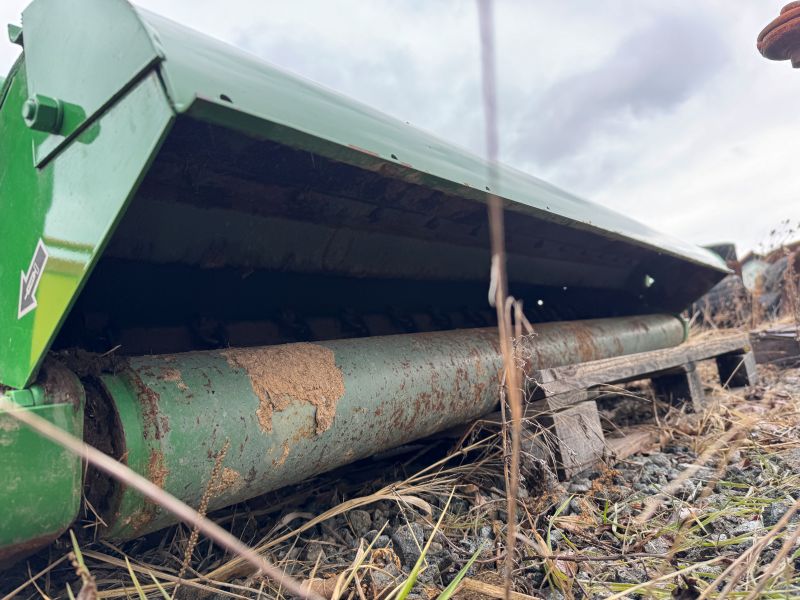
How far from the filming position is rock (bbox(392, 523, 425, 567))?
1.14m

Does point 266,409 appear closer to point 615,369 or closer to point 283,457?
point 283,457

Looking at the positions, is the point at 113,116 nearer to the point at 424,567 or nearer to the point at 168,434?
the point at 168,434

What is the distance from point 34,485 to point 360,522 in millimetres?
718

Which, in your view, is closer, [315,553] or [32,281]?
[32,281]

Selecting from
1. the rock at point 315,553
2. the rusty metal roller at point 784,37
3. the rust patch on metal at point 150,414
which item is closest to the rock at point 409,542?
the rock at point 315,553

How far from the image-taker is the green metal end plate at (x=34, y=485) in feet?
2.56

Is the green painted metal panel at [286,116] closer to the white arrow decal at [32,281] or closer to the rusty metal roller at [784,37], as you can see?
the white arrow decal at [32,281]

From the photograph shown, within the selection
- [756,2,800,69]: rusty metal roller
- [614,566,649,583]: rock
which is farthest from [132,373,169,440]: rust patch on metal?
[756,2,800,69]: rusty metal roller

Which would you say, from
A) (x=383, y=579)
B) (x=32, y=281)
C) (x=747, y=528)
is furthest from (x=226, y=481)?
(x=747, y=528)

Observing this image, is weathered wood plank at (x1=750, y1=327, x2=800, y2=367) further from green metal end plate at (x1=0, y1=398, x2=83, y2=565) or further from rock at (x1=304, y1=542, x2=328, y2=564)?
green metal end plate at (x1=0, y1=398, x2=83, y2=565)

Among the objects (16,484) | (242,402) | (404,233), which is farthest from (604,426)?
(16,484)

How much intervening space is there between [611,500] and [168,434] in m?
1.10

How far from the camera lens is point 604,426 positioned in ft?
7.20

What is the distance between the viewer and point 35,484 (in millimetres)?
798
